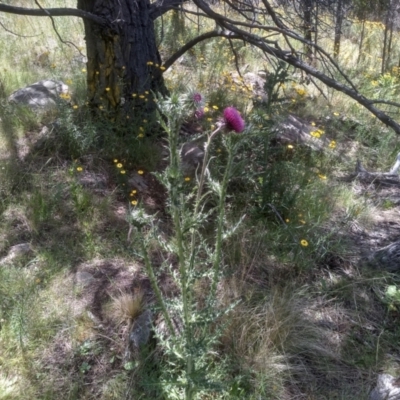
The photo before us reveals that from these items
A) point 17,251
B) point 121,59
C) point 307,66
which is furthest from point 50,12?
point 307,66

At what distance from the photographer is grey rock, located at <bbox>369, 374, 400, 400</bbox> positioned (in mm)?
1881

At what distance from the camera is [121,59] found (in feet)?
11.1

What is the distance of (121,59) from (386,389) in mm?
2913

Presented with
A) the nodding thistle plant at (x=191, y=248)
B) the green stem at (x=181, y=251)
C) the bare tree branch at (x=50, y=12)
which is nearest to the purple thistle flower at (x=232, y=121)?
the nodding thistle plant at (x=191, y=248)

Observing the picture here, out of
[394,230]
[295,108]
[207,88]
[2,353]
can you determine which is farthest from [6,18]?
[394,230]

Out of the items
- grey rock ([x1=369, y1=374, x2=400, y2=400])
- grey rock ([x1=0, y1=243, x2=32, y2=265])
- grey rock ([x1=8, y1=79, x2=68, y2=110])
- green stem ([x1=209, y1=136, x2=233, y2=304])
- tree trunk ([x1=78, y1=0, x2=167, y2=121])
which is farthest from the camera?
grey rock ([x1=8, y1=79, x2=68, y2=110])

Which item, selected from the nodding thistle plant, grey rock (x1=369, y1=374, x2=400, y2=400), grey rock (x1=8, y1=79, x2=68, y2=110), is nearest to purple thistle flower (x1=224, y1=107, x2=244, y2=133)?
the nodding thistle plant

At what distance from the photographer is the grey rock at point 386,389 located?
1.88m

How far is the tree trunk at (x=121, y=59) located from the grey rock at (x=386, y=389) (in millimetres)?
2449

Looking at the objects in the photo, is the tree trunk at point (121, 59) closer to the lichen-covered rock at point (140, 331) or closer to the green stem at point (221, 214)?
the lichen-covered rock at point (140, 331)

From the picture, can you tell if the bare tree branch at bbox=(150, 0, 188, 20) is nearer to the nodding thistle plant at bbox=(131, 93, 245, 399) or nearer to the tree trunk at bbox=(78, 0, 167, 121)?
the tree trunk at bbox=(78, 0, 167, 121)

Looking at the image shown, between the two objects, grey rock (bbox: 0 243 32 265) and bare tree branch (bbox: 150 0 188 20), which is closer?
grey rock (bbox: 0 243 32 265)

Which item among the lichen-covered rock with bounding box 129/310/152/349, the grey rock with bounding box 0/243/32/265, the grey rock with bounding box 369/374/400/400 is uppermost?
the grey rock with bounding box 0/243/32/265

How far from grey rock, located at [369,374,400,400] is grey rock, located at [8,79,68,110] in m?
3.21
